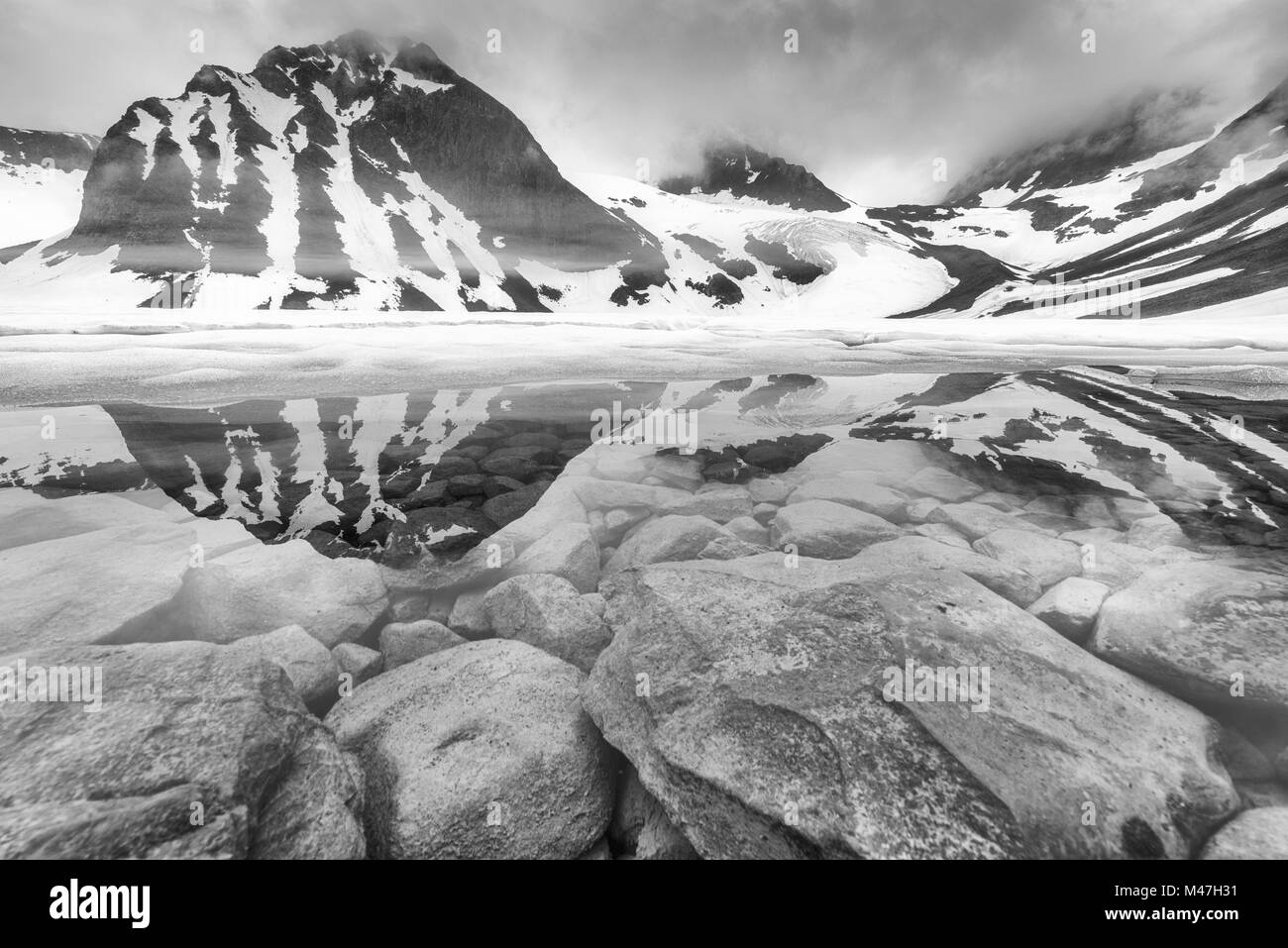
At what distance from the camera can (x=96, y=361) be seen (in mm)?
14867

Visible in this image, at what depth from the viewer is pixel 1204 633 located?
3.31 meters

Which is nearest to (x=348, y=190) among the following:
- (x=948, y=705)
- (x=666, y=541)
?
(x=666, y=541)

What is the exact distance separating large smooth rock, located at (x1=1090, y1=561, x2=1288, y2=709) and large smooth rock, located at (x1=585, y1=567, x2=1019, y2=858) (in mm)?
1677

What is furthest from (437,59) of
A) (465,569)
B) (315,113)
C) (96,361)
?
(465,569)

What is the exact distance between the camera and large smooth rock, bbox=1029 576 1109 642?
12.4ft

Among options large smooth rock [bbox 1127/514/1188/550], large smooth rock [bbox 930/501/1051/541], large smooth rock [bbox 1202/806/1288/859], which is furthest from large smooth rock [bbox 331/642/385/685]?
large smooth rock [bbox 1127/514/1188/550]

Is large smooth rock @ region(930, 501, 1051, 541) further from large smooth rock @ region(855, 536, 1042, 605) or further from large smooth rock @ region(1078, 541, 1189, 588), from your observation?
large smooth rock @ region(855, 536, 1042, 605)

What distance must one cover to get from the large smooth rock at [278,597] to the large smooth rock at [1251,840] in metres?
5.21

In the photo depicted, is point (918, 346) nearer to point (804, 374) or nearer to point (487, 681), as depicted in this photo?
point (804, 374)

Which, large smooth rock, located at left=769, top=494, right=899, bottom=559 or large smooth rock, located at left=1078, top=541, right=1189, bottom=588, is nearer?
large smooth rock, located at left=1078, top=541, right=1189, bottom=588

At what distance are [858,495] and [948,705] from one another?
11.9 feet

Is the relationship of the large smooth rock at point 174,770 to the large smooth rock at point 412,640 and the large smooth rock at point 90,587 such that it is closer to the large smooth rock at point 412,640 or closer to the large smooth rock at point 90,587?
the large smooth rock at point 90,587

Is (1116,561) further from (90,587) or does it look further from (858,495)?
(90,587)
